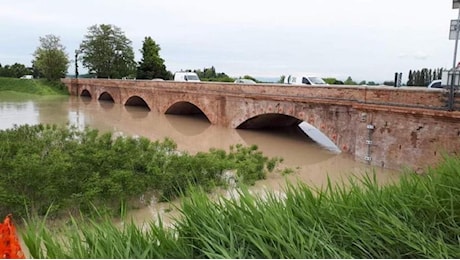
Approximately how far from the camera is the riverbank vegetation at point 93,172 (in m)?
6.36

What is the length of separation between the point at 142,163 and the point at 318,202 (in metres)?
5.60

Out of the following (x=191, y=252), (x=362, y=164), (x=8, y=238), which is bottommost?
(x=362, y=164)

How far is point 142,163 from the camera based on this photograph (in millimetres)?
8156

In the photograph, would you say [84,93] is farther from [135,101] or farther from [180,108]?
[180,108]

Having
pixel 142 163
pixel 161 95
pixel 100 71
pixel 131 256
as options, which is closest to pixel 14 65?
pixel 100 71

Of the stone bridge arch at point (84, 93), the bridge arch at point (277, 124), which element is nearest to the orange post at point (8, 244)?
the bridge arch at point (277, 124)

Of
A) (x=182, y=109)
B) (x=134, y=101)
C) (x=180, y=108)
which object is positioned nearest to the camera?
(x=180, y=108)

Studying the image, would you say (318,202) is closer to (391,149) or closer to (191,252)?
(191,252)

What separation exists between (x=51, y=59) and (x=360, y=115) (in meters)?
50.6

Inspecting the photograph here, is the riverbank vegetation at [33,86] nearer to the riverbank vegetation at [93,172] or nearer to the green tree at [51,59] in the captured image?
the green tree at [51,59]

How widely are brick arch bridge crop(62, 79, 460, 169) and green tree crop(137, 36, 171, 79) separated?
30134 mm

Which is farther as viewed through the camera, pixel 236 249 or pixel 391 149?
pixel 391 149

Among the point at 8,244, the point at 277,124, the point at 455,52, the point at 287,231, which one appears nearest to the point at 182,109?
the point at 277,124

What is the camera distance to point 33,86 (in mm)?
48406
